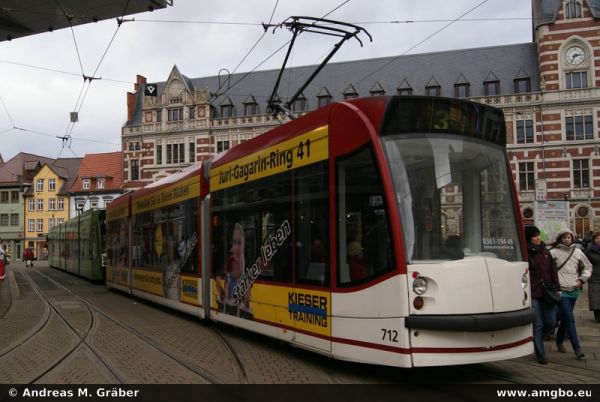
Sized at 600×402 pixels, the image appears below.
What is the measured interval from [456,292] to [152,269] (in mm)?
9353

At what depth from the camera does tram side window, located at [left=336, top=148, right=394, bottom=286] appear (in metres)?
5.77

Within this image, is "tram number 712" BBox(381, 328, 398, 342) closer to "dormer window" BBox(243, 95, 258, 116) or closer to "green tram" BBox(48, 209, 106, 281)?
"green tram" BBox(48, 209, 106, 281)

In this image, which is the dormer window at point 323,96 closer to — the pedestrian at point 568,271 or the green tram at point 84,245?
the green tram at point 84,245

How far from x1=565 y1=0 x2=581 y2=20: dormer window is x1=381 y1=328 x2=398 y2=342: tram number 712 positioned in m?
44.2

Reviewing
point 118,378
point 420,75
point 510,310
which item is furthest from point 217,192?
point 420,75

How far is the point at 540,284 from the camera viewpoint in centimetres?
719

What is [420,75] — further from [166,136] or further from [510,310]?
[510,310]

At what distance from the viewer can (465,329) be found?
546 centimetres

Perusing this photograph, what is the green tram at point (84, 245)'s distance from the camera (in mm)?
23688

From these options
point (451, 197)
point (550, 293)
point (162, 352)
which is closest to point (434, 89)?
point (550, 293)

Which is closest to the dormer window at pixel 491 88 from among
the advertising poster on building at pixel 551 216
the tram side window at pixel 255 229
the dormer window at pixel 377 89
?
the dormer window at pixel 377 89

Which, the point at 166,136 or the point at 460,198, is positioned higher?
the point at 166,136

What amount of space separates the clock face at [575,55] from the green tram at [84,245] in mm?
35199

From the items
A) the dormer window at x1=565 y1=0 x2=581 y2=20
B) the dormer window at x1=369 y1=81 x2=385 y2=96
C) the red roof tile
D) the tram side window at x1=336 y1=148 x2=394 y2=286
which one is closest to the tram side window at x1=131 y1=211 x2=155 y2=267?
the tram side window at x1=336 y1=148 x2=394 y2=286
